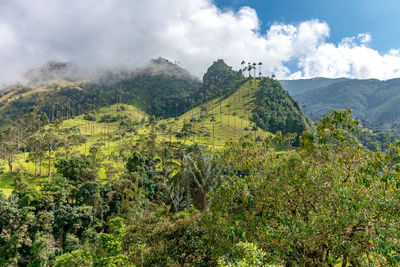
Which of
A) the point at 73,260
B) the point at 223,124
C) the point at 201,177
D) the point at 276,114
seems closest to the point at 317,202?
the point at 201,177

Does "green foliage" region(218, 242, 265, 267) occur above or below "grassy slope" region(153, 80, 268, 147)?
below

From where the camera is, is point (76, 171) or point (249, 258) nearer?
point (249, 258)

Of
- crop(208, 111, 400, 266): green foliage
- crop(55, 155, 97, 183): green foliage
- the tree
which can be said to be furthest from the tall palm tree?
the tree

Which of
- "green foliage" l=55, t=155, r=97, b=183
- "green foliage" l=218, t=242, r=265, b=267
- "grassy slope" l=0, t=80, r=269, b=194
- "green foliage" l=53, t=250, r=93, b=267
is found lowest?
"green foliage" l=53, t=250, r=93, b=267

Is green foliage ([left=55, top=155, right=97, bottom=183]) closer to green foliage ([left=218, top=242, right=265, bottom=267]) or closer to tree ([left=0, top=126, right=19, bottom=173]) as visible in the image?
tree ([left=0, top=126, right=19, bottom=173])

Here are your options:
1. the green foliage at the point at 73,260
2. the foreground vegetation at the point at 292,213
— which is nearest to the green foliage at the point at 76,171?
the green foliage at the point at 73,260

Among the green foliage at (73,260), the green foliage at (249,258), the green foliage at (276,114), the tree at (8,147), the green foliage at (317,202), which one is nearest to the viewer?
the green foliage at (249,258)

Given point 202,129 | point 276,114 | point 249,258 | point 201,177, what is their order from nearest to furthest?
point 249,258 < point 201,177 < point 202,129 < point 276,114

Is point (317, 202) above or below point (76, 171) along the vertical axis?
above

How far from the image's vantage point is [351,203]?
28.5 ft

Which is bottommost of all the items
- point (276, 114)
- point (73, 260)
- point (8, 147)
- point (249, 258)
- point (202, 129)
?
point (73, 260)

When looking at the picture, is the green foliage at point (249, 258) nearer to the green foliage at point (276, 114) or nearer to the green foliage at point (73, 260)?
the green foliage at point (73, 260)

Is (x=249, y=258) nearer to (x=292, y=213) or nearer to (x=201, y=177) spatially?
(x=292, y=213)

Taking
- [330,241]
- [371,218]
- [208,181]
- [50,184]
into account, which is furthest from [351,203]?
[50,184]
